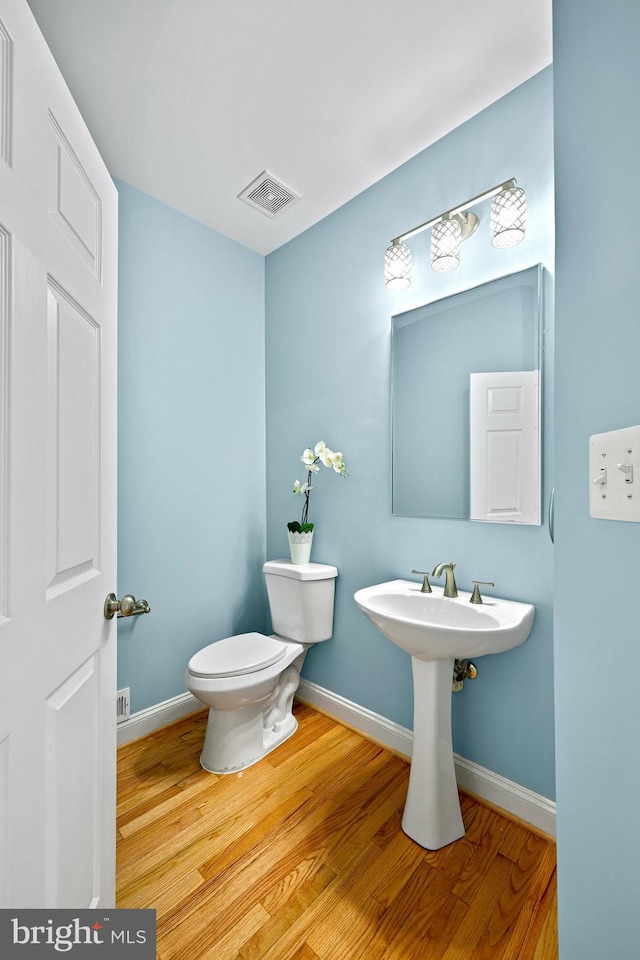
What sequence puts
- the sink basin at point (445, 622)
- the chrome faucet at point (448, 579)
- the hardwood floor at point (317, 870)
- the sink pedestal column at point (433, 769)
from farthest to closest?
1. the chrome faucet at point (448, 579)
2. the sink pedestal column at point (433, 769)
3. the sink basin at point (445, 622)
4. the hardwood floor at point (317, 870)

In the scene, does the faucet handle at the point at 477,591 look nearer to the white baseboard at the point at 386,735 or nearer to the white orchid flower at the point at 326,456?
the white baseboard at the point at 386,735

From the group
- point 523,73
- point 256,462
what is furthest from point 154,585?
point 523,73

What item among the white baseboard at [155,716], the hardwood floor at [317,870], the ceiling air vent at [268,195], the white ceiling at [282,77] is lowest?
the hardwood floor at [317,870]

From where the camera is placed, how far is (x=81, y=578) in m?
0.85

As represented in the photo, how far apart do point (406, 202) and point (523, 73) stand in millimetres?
524

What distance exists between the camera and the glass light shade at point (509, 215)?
137cm

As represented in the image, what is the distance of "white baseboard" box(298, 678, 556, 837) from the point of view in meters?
1.40

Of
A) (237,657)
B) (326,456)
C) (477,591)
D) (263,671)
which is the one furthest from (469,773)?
(326,456)

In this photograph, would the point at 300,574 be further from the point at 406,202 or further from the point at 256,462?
the point at 406,202

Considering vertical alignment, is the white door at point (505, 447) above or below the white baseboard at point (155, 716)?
above

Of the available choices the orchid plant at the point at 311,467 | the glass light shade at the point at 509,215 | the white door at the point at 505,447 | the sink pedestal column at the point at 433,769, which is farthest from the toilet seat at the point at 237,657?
the glass light shade at the point at 509,215

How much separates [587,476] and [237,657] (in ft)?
Result: 5.04

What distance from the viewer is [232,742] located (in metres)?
1.72

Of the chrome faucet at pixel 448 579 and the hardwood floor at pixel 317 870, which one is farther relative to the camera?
the chrome faucet at pixel 448 579
